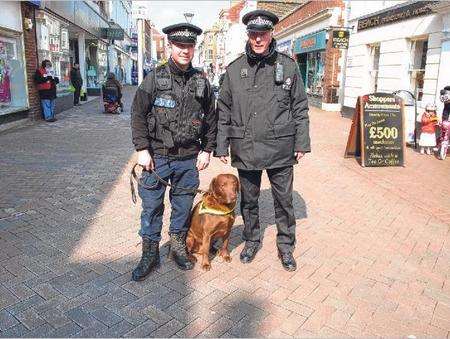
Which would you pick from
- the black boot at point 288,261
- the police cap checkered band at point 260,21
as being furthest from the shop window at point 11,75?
the black boot at point 288,261

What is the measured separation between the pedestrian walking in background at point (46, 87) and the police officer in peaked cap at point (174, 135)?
9.96 meters

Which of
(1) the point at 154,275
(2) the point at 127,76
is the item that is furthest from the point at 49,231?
(2) the point at 127,76

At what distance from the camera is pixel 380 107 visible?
815cm

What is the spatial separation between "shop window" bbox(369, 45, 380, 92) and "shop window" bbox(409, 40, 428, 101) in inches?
88.1

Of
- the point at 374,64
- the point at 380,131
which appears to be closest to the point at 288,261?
the point at 380,131

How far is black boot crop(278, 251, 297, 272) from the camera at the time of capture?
3730mm

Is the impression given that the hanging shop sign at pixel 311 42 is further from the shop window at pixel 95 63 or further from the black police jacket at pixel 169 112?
the black police jacket at pixel 169 112

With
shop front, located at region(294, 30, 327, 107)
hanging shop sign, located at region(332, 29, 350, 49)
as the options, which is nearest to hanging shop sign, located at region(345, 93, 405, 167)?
hanging shop sign, located at region(332, 29, 350, 49)

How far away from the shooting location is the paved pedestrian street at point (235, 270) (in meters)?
2.93

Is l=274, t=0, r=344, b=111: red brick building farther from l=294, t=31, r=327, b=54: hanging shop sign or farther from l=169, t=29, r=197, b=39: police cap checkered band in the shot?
l=169, t=29, r=197, b=39: police cap checkered band

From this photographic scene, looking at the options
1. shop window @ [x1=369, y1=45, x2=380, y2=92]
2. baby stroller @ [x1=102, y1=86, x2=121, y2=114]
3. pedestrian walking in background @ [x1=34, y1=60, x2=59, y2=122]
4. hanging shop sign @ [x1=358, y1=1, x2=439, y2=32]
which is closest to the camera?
hanging shop sign @ [x1=358, y1=1, x2=439, y2=32]

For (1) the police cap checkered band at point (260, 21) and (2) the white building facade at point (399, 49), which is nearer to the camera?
(1) the police cap checkered band at point (260, 21)

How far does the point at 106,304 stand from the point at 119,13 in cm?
3332

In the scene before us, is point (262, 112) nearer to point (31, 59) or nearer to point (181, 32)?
point (181, 32)
